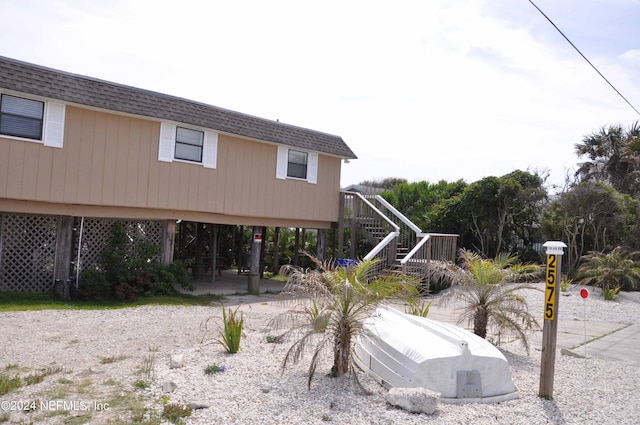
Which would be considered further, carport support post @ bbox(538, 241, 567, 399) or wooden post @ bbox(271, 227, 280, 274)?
wooden post @ bbox(271, 227, 280, 274)

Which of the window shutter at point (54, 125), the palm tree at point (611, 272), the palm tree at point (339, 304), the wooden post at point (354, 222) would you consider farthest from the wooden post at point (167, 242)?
the palm tree at point (611, 272)

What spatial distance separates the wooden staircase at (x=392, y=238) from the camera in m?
15.8

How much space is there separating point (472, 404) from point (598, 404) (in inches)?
58.6

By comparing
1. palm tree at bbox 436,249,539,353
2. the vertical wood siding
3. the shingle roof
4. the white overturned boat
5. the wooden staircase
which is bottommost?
the white overturned boat

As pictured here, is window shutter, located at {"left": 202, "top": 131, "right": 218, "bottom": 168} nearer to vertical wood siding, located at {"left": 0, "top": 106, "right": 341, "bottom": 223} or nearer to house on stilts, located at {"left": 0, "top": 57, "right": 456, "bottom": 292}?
house on stilts, located at {"left": 0, "top": 57, "right": 456, "bottom": 292}

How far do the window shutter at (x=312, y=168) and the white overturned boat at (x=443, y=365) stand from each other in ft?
35.0

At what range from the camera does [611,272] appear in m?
16.2

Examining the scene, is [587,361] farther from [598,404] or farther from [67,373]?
[67,373]

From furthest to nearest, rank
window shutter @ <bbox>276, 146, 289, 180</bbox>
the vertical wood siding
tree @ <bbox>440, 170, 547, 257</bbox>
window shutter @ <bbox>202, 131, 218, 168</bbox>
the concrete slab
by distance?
1. tree @ <bbox>440, 170, 547, 257</bbox>
2. window shutter @ <bbox>276, 146, 289, 180</bbox>
3. window shutter @ <bbox>202, 131, 218, 168</bbox>
4. the vertical wood siding
5. the concrete slab

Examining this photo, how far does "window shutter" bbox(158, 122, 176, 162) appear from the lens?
13.7 m

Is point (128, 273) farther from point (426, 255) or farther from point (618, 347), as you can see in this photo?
point (618, 347)

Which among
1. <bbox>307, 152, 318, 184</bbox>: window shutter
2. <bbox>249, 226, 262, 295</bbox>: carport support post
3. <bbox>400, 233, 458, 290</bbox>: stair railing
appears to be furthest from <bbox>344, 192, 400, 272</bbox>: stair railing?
<bbox>249, 226, 262, 295</bbox>: carport support post

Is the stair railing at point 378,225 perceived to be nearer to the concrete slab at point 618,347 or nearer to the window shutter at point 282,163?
the window shutter at point 282,163

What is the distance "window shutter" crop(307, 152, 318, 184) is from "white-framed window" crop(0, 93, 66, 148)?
7221mm
